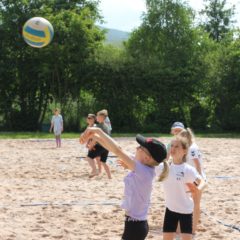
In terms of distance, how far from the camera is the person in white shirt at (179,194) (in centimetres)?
493

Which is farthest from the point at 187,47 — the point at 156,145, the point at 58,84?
the point at 156,145

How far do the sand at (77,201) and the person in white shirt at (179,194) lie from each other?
3.93 ft

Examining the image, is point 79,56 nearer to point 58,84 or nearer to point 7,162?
point 58,84

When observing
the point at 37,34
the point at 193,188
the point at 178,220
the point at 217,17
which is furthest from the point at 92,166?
the point at 217,17

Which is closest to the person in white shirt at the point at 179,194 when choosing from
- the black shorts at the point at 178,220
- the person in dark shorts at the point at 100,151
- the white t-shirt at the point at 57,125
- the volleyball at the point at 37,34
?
the black shorts at the point at 178,220

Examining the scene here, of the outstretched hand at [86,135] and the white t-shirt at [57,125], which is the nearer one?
the outstretched hand at [86,135]

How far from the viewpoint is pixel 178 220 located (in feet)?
16.4

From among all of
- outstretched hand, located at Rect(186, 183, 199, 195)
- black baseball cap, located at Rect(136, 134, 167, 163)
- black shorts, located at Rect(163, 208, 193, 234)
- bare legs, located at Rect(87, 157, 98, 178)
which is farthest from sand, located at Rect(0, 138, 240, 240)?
black baseball cap, located at Rect(136, 134, 167, 163)

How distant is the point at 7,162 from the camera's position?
43.1 ft

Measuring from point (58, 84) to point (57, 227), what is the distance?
73.1ft

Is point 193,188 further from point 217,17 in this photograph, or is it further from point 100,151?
point 217,17

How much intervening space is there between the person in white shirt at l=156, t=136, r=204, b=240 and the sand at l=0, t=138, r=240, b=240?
120 centimetres

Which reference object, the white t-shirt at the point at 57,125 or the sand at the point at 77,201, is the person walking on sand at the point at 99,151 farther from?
the white t-shirt at the point at 57,125

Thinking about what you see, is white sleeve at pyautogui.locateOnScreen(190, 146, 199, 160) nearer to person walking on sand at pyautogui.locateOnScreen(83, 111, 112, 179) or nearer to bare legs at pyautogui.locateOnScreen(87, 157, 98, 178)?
person walking on sand at pyautogui.locateOnScreen(83, 111, 112, 179)
